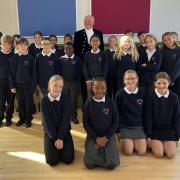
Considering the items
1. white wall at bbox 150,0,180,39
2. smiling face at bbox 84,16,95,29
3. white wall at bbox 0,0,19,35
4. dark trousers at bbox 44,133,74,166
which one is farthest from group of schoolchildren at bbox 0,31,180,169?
white wall at bbox 0,0,19,35

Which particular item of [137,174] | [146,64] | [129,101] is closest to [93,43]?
[146,64]

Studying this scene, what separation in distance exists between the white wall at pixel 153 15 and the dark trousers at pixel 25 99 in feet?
5.68

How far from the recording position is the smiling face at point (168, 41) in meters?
3.82

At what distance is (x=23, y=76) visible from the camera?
3.79 metres

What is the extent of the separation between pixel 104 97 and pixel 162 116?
0.67m

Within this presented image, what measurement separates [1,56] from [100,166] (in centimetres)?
196

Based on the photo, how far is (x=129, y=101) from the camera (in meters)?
3.23

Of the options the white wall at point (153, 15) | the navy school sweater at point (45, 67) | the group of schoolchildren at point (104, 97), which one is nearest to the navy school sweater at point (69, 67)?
the group of schoolchildren at point (104, 97)

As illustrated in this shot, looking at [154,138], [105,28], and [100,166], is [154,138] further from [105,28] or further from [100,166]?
[105,28]

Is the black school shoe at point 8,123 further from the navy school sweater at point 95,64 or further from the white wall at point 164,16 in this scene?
the white wall at point 164,16

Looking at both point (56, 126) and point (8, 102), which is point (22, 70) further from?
point (56, 126)

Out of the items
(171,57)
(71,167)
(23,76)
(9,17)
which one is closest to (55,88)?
(71,167)

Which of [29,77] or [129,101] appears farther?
[29,77]

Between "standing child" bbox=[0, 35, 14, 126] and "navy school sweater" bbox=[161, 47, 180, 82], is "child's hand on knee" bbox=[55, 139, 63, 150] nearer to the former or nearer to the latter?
"standing child" bbox=[0, 35, 14, 126]
